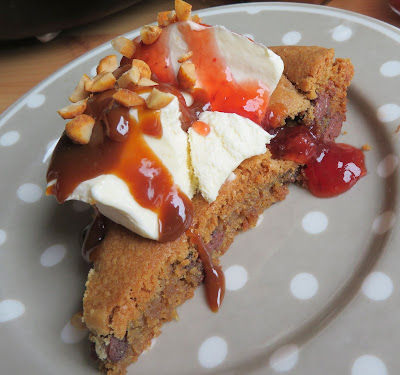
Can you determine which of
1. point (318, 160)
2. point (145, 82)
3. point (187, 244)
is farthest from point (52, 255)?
point (318, 160)

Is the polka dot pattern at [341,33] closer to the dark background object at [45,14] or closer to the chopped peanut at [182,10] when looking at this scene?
the chopped peanut at [182,10]

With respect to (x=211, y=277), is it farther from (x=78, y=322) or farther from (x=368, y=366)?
(x=368, y=366)

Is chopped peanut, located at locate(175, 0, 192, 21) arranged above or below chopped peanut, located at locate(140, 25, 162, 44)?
above

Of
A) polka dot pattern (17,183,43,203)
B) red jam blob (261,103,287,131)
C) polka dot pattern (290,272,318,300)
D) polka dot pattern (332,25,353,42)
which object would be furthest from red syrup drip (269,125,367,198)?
polka dot pattern (17,183,43,203)

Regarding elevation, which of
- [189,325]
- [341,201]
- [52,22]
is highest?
[52,22]

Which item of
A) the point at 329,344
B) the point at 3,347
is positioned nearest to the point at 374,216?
the point at 329,344

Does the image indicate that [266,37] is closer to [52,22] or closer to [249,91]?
[249,91]

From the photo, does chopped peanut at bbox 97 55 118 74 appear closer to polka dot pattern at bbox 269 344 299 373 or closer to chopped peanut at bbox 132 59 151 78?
chopped peanut at bbox 132 59 151 78
